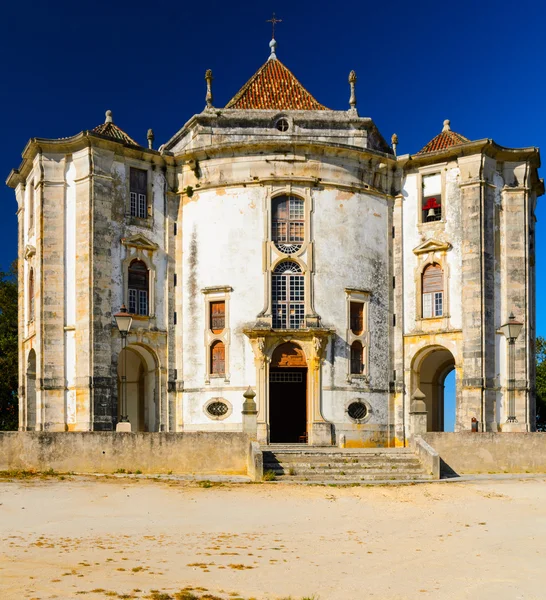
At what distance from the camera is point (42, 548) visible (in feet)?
44.7

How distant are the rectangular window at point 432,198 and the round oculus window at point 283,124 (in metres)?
5.87

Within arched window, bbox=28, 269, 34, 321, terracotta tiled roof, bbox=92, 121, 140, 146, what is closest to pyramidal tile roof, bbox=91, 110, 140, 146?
terracotta tiled roof, bbox=92, 121, 140, 146

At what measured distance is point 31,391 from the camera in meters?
35.6

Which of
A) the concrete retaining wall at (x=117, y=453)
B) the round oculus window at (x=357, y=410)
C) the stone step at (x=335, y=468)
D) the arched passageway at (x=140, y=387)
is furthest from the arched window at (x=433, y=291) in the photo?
the concrete retaining wall at (x=117, y=453)

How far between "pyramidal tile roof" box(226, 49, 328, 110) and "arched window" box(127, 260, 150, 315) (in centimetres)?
830

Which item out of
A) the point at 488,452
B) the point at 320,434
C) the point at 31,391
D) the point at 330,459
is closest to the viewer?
the point at 330,459

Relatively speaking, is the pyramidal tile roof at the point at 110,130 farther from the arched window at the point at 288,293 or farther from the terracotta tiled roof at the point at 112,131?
the arched window at the point at 288,293

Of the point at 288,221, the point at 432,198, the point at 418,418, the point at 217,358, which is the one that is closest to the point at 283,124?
the point at 288,221

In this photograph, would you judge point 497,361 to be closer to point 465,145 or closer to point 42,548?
point 465,145

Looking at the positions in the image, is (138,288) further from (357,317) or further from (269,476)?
(269,476)

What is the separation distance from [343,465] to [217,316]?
9.92 m

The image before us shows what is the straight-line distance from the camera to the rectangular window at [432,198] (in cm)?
3475

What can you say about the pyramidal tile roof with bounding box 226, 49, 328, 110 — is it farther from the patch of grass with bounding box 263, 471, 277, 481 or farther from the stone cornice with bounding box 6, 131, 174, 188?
the patch of grass with bounding box 263, 471, 277, 481

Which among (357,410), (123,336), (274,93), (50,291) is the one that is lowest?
(357,410)
